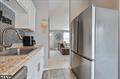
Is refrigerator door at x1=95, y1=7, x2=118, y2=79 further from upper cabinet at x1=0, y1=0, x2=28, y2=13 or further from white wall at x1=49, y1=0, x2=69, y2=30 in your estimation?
white wall at x1=49, y1=0, x2=69, y2=30

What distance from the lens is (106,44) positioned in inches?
110

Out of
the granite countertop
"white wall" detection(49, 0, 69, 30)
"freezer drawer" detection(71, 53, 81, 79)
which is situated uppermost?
"white wall" detection(49, 0, 69, 30)

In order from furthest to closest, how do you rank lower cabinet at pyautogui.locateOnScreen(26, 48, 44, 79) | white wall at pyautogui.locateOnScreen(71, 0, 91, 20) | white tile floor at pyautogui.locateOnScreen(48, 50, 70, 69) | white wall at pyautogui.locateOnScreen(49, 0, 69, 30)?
white wall at pyautogui.locateOnScreen(49, 0, 69, 30) → white tile floor at pyautogui.locateOnScreen(48, 50, 70, 69) → white wall at pyautogui.locateOnScreen(71, 0, 91, 20) → lower cabinet at pyautogui.locateOnScreen(26, 48, 44, 79)

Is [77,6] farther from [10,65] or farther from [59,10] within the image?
[10,65]

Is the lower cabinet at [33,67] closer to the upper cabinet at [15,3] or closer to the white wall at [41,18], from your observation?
the upper cabinet at [15,3]

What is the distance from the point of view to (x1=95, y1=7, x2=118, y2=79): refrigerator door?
2.74 m

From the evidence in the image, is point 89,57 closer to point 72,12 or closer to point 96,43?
point 96,43

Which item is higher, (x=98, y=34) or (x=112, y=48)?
(x=98, y=34)

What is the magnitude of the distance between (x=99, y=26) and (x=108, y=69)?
836 mm

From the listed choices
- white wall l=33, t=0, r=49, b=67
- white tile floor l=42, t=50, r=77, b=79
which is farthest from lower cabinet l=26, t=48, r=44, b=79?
white wall l=33, t=0, r=49, b=67

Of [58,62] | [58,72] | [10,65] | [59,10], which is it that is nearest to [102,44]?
[10,65]

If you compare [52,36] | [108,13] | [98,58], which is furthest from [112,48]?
[52,36]

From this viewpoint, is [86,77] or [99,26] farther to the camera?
[86,77]

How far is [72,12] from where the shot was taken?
576 cm
